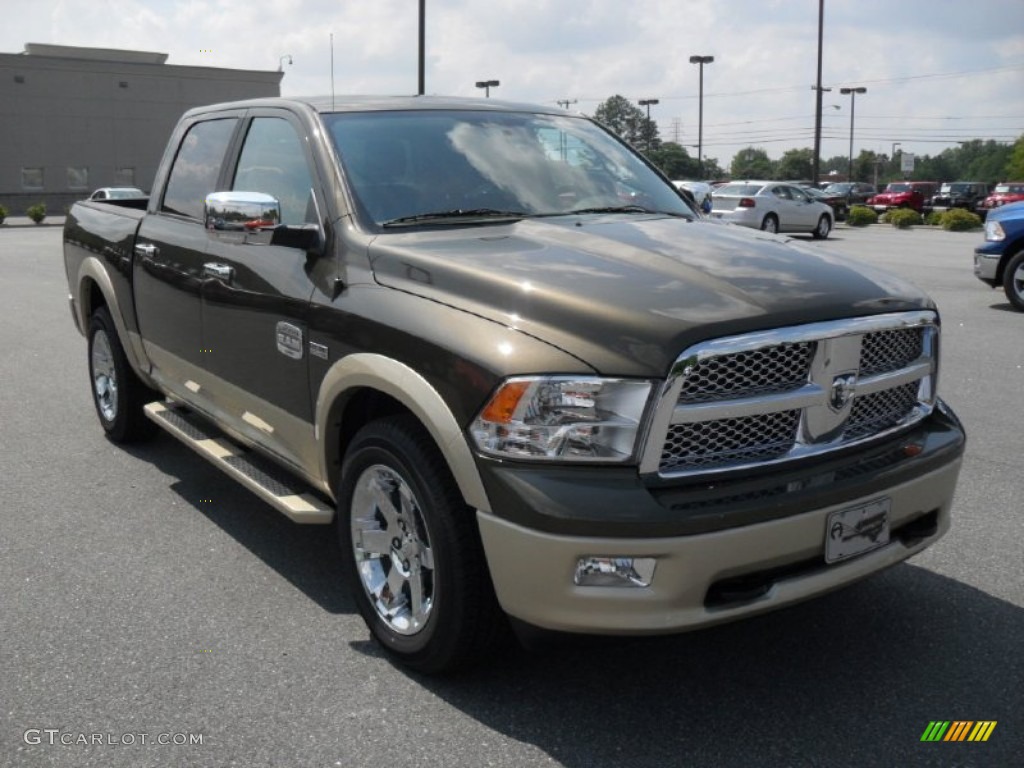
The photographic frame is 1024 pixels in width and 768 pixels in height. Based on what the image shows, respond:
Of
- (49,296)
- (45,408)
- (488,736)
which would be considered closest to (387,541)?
(488,736)

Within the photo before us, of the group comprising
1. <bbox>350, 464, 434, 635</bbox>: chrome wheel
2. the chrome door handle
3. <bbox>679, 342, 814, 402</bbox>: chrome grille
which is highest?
the chrome door handle

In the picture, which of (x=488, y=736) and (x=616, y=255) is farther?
(x=616, y=255)

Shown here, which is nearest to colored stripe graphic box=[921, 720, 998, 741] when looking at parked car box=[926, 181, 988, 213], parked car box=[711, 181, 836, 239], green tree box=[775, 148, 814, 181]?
parked car box=[711, 181, 836, 239]

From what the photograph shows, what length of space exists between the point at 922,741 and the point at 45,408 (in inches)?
250

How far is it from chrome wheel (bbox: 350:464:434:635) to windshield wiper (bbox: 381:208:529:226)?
1.01 metres

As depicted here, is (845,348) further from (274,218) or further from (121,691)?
(121,691)

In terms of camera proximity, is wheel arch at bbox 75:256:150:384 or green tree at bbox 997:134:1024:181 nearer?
wheel arch at bbox 75:256:150:384

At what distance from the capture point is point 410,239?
3.95m

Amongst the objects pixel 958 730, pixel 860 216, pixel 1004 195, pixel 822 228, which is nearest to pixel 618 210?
pixel 958 730

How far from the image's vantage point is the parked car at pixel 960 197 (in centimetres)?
4712

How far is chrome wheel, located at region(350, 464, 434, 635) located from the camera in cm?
353

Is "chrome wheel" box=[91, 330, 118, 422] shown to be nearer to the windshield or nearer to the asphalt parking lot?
the asphalt parking lot

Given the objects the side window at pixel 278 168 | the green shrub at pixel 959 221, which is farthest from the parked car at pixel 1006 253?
the green shrub at pixel 959 221

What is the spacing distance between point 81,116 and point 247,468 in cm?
6318
